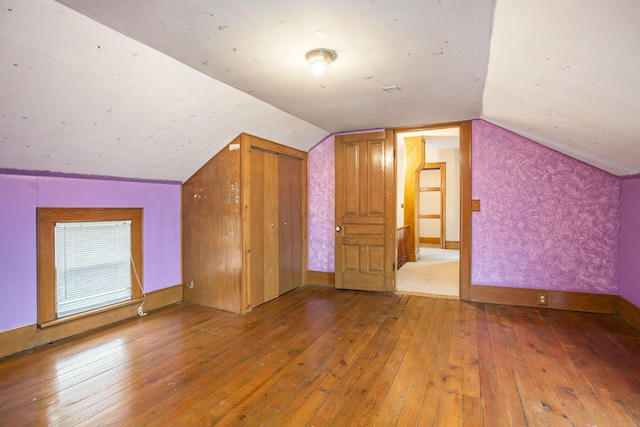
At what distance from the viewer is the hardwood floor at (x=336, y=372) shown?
1.81m

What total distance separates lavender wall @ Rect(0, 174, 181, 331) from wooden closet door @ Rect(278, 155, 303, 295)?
141cm

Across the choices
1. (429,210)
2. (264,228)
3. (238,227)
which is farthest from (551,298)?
(429,210)

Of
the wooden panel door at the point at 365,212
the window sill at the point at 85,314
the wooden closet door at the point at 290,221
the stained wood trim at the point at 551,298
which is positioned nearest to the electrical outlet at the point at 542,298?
the stained wood trim at the point at 551,298

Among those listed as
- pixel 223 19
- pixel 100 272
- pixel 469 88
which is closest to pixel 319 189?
pixel 469 88

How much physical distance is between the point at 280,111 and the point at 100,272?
242 cm

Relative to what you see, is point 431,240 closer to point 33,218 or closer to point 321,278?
point 321,278

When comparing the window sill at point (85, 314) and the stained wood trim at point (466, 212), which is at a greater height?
the stained wood trim at point (466, 212)

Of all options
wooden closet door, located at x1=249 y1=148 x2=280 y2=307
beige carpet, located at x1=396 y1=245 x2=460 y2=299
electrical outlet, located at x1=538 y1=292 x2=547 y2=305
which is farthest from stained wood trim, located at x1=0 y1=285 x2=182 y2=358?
electrical outlet, located at x1=538 y1=292 x2=547 y2=305

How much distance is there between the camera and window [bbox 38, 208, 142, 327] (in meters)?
2.73

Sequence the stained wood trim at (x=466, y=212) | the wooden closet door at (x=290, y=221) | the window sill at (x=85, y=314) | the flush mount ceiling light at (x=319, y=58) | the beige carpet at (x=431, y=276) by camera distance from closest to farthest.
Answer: the flush mount ceiling light at (x=319, y=58), the window sill at (x=85, y=314), the stained wood trim at (x=466, y=212), the wooden closet door at (x=290, y=221), the beige carpet at (x=431, y=276)

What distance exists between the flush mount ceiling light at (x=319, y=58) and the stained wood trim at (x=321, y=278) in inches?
121

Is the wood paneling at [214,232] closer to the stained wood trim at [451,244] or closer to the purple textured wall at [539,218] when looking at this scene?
the purple textured wall at [539,218]

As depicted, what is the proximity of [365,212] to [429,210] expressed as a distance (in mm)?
5305

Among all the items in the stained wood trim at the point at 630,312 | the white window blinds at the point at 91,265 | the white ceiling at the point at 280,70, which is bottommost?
the stained wood trim at the point at 630,312
